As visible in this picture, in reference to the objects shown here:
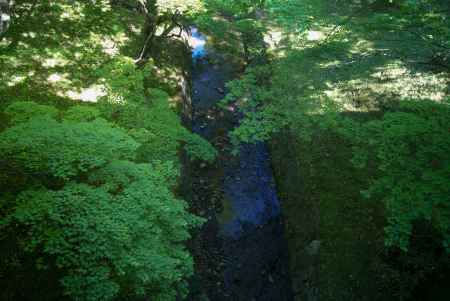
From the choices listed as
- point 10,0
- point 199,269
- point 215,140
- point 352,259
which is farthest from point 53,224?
point 10,0

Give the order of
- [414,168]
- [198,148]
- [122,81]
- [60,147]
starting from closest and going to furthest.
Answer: [60,147], [414,168], [122,81], [198,148]

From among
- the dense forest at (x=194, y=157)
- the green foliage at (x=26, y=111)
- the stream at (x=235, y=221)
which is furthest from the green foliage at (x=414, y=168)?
the green foliage at (x=26, y=111)

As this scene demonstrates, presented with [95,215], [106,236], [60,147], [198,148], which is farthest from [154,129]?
[106,236]

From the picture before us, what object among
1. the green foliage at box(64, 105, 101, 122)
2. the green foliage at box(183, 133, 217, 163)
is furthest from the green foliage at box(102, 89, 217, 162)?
the green foliage at box(64, 105, 101, 122)

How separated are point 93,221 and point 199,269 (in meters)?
3.76

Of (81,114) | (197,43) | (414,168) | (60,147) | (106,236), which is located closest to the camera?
(106,236)

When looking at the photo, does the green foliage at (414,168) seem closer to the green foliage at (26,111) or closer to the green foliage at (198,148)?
the green foliage at (198,148)

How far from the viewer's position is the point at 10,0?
331 inches

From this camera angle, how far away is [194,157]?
7.50 m

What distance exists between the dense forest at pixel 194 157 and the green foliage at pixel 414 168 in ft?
0.09

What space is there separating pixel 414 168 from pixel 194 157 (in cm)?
455

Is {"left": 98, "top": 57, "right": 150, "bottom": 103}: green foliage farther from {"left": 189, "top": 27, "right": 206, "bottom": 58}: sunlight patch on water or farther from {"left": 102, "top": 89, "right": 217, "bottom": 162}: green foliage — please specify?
{"left": 189, "top": 27, "right": 206, "bottom": 58}: sunlight patch on water

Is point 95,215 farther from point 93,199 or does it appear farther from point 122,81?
point 122,81

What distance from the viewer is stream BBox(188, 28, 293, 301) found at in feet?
22.4
